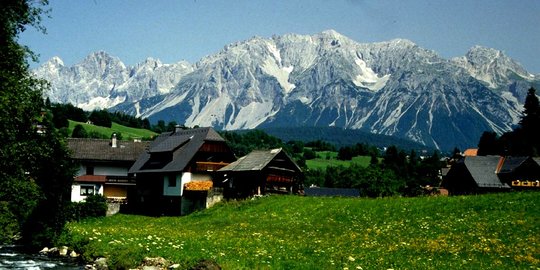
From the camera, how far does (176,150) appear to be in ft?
274

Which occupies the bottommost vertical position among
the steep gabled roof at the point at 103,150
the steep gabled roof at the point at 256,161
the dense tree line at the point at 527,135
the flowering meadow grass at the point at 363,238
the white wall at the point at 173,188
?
the flowering meadow grass at the point at 363,238

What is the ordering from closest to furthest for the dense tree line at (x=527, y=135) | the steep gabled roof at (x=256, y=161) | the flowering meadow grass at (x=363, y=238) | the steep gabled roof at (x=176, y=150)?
the flowering meadow grass at (x=363, y=238) < the steep gabled roof at (x=256, y=161) < the steep gabled roof at (x=176, y=150) < the dense tree line at (x=527, y=135)

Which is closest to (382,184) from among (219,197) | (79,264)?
(219,197)

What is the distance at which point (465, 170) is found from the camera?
108 m

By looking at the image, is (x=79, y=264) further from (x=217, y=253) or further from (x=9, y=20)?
(x=9, y=20)

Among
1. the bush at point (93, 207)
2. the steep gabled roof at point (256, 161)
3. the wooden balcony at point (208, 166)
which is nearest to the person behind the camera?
the steep gabled roof at point (256, 161)

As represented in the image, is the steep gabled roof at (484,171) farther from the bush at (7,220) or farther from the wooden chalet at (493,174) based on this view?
the bush at (7,220)

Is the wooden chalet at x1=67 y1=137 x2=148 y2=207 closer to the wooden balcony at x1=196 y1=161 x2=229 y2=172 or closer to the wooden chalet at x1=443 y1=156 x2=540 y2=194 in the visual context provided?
the wooden balcony at x1=196 y1=161 x2=229 y2=172

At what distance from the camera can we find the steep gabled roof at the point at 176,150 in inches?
3142

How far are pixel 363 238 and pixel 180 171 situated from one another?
145 ft

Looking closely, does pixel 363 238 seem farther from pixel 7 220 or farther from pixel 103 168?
pixel 103 168

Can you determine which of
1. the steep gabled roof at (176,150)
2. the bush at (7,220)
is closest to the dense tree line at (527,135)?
the steep gabled roof at (176,150)

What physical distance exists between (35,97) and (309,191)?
11760 cm

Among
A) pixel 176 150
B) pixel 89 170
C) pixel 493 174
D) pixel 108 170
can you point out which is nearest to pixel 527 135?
pixel 493 174
